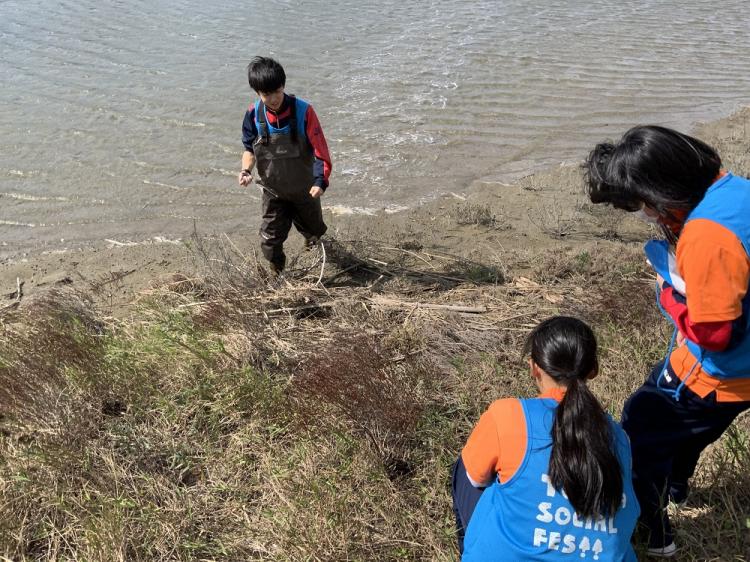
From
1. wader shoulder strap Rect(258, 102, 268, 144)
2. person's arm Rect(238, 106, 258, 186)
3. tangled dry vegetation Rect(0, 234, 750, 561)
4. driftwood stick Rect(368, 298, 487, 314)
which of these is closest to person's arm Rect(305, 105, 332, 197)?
wader shoulder strap Rect(258, 102, 268, 144)

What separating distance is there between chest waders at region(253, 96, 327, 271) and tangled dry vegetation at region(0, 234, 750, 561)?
44cm

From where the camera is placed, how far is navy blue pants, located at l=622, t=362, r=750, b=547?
6.87 ft

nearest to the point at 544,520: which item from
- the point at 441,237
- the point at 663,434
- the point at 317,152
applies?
the point at 663,434

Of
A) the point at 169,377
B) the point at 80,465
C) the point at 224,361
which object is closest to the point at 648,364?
the point at 224,361

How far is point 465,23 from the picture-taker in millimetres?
12086

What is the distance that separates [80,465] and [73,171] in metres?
5.02

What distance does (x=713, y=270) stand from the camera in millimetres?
1706

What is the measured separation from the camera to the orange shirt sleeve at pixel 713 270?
5.56 ft

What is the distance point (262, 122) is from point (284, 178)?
0.40 m

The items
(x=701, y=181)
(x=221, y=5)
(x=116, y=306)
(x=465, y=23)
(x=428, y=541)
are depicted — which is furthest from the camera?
(x=221, y=5)

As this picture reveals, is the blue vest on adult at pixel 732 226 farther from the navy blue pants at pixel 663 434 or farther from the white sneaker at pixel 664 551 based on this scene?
the white sneaker at pixel 664 551

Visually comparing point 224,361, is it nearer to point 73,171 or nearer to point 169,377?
point 169,377

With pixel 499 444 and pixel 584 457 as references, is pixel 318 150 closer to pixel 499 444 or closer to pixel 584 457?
pixel 499 444

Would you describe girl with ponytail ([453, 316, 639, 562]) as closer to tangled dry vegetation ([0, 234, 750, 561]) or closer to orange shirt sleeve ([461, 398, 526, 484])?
orange shirt sleeve ([461, 398, 526, 484])
